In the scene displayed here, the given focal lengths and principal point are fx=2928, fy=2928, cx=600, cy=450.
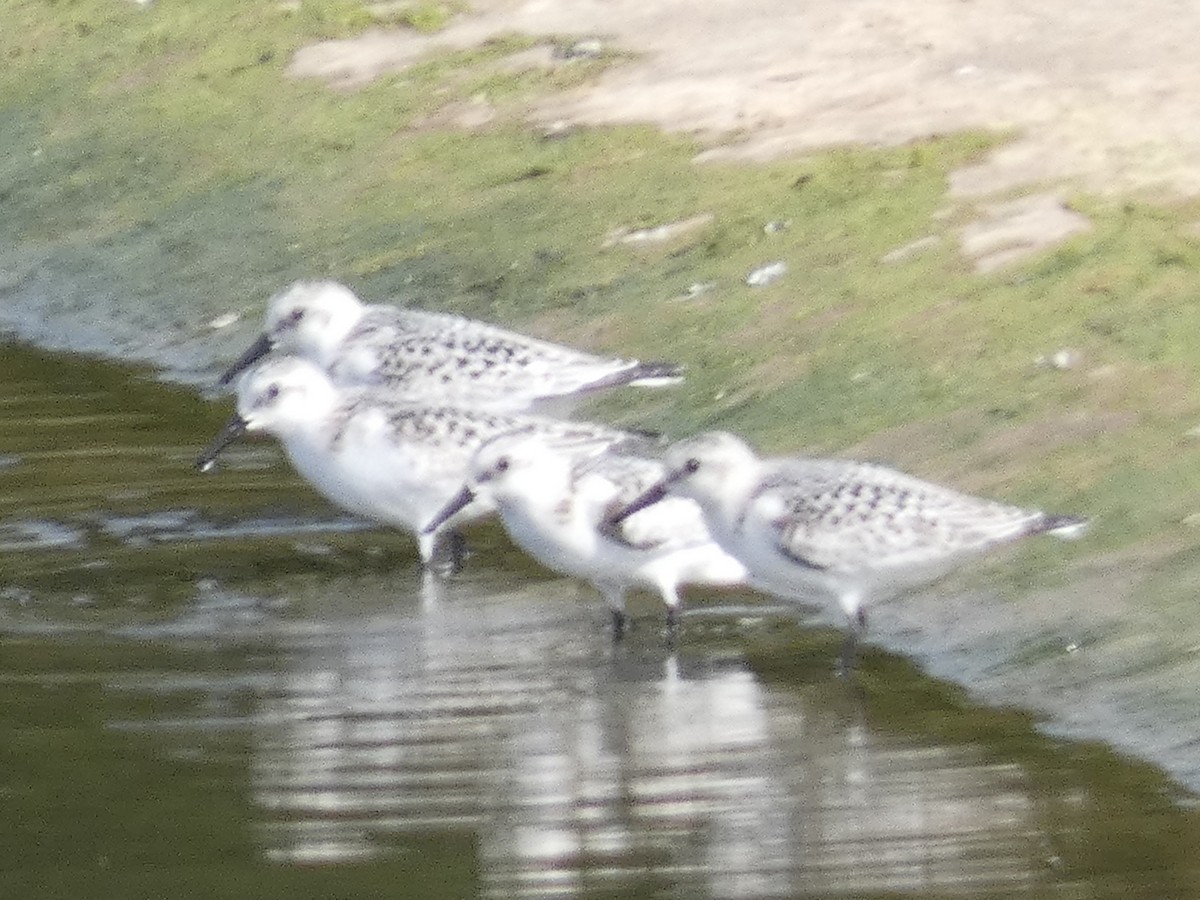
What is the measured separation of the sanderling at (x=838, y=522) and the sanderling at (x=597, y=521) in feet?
0.72

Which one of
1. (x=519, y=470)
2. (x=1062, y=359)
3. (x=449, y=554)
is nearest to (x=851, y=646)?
(x=519, y=470)

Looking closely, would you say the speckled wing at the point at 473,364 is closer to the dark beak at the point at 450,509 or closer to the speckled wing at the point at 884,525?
the dark beak at the point at 450,509

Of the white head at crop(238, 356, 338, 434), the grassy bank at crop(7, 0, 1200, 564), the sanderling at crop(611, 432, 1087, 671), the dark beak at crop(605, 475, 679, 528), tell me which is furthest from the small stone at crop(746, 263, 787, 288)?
the sanderling at crop(611, 432, 1087, 671)

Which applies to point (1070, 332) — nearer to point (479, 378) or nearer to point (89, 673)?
point (479, 378)

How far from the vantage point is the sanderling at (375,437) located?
9891mm

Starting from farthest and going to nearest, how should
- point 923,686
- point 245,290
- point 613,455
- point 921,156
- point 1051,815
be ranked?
point 245,290 < point 921,156 < point 613,455 < point 923,686 < point 1051,815

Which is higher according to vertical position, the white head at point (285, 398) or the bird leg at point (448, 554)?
the white head at point (285, 398)

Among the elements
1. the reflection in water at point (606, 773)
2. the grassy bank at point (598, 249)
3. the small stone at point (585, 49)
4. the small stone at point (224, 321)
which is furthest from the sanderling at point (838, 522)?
the small stone at point (585, 49)

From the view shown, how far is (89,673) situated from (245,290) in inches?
219

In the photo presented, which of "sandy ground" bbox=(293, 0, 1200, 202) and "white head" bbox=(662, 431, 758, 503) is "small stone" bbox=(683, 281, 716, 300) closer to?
"sandy ground" bbox=(293, 0, 1200, 202)

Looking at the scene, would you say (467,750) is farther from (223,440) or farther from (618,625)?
(223,440)

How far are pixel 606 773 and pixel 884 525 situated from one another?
4.50 ft

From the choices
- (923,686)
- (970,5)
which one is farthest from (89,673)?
(970,5)

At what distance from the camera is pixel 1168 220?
11531mm
